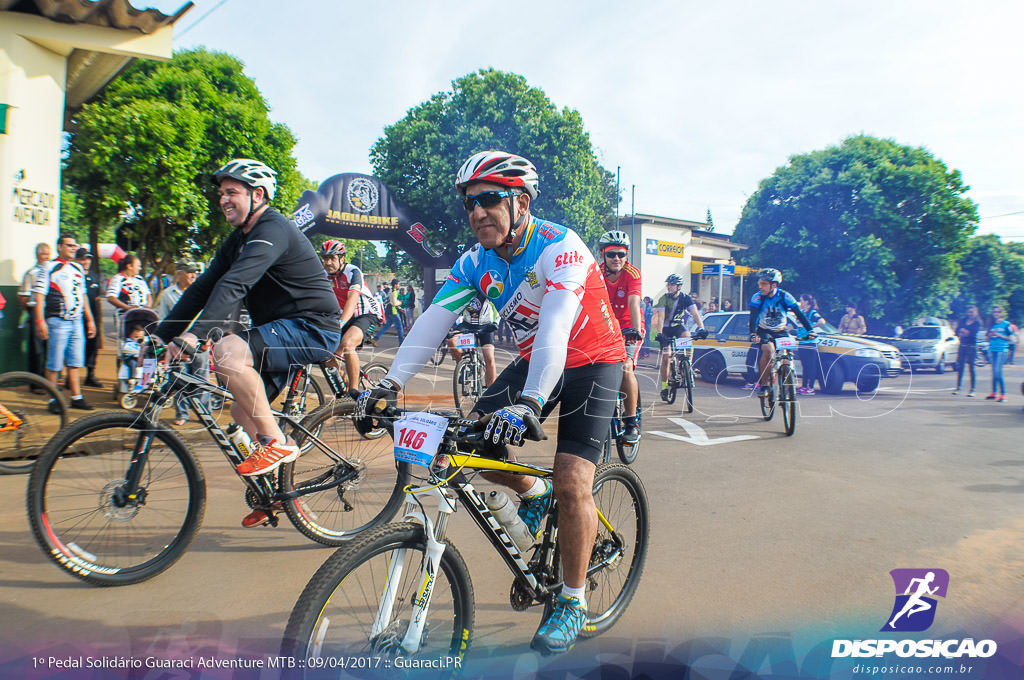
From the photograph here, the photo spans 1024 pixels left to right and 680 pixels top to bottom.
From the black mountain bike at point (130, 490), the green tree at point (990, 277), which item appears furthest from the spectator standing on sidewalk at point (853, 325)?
the green tree at point (990, 277)

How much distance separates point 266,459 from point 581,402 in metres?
1.82

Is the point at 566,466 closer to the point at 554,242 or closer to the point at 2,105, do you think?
the point at 554,242

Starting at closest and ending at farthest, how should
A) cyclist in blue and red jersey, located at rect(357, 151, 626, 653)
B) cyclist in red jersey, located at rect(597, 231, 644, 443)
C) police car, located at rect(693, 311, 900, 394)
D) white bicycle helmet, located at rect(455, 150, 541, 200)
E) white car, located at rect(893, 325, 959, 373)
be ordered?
cyclist in blue and red jersey, located at rect(357, 151, 626, 653), white bicycle helmet, located at rect(455, 150, 541, 200), cyclist in red jersey, located at rect(597, 231, 644, 443), police car, located at rect(693, 311, 900, 394), white car, located at rect(893, 325, 959, 373)

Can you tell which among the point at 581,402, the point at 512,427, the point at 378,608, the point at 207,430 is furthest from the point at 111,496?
the point at 581,402

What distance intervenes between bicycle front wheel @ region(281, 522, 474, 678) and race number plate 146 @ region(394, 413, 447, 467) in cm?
23

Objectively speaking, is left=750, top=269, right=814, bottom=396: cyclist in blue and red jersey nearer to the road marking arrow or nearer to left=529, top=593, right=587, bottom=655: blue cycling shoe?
the road marking arrow

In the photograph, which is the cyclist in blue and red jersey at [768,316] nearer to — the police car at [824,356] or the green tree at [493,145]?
the police car at [824,356]

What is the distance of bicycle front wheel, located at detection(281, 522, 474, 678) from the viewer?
5.90ft

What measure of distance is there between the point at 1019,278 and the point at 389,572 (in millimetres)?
55650

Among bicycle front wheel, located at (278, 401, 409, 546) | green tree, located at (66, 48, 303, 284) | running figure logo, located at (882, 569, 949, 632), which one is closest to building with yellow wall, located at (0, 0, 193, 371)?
green tree, located at (66, 48, 303, 284)

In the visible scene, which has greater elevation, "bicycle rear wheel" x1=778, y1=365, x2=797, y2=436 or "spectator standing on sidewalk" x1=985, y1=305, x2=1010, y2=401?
"spectator standing on sidewalk" x1=985, y1=305, x2=1010, y2=401

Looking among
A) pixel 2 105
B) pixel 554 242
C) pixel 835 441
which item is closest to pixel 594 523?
pixel 554 242

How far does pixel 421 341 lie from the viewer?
111 inches

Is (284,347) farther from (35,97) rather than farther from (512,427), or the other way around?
(35,97)
